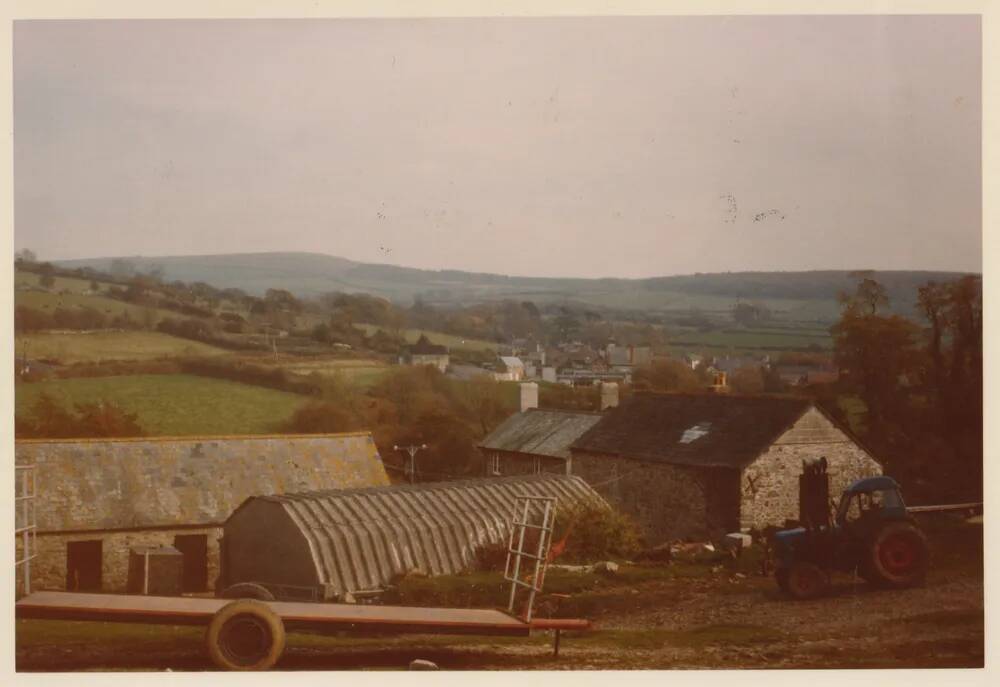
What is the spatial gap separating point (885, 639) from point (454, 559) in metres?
5.42

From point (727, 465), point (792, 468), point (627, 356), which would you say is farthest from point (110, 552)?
point (792, 468)

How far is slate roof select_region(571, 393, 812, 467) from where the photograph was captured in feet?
52.6

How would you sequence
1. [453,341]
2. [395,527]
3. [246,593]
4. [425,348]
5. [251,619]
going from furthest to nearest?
[425,348], [453,341], [395,527], [246,593], [251,619]

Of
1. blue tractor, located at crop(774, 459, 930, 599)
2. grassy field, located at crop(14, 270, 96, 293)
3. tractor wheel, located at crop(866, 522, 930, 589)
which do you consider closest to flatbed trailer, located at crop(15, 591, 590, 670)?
blue tractor, located at crop(774, 459, 930, 599)

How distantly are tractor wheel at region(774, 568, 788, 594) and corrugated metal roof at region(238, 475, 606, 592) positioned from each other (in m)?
3.68

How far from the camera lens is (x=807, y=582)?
11508 mm

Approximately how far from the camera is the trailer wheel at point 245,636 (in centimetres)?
931

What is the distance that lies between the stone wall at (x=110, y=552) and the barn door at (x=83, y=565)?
6 centimetres

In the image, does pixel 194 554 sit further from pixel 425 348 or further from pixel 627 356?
pixel 627 356

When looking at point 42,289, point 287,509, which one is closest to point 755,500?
point 287,509

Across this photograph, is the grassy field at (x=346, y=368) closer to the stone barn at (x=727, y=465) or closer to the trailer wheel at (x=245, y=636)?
the stone barn at (x=727, y=465)

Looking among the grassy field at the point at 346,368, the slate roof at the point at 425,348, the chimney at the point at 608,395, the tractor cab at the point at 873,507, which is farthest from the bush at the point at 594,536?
the chimney at the point at 608,395

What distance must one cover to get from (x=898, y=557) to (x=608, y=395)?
37.0 feet

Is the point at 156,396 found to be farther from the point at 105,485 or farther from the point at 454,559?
the point at 454,559
